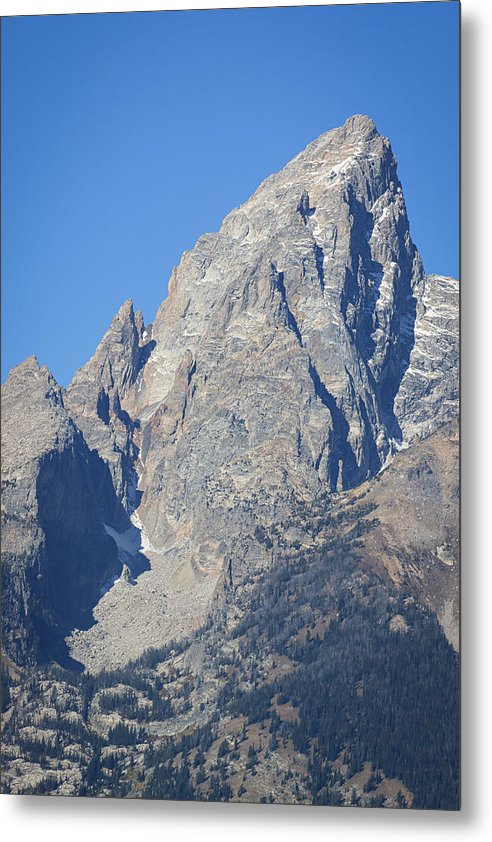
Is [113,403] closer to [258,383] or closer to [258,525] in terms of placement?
[258,383]

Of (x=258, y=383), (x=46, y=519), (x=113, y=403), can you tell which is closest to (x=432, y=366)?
(x=46, y=519)

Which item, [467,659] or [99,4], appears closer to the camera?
[467,659]

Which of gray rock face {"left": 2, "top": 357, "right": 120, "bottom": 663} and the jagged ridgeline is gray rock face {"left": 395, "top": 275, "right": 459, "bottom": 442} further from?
gray rock face {"left": 2, "top": 357, "right": 120, "bottom": 663}

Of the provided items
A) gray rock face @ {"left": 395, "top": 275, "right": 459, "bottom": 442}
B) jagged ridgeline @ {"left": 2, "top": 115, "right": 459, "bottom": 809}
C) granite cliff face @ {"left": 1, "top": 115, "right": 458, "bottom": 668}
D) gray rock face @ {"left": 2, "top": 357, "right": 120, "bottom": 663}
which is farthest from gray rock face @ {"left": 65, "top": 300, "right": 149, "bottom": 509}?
gray rock face @ {"left": 395, "top": 275, "right": 459, "bottom": 442}

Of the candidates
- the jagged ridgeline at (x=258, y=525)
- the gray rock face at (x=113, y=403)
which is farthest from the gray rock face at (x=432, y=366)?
Answer: the gray rock face at (x=113, y=403)

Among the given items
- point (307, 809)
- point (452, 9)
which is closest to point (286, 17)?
point (452, 9)

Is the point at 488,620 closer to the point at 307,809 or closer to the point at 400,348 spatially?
the point at 307,809

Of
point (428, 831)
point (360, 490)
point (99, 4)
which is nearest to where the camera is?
point (428, 831)
